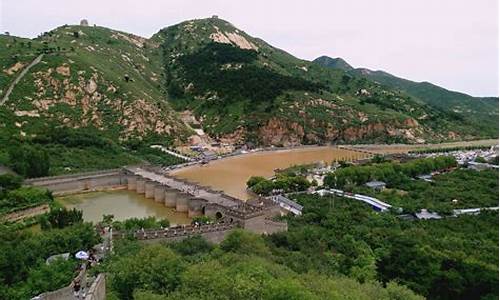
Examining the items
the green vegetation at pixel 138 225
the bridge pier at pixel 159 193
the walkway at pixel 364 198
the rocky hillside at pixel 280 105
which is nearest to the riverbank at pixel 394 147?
the rocky hillside at pixel 280 105

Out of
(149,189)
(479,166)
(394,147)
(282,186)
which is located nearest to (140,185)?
(149,189)

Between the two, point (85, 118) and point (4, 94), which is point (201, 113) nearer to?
point (85, 118)

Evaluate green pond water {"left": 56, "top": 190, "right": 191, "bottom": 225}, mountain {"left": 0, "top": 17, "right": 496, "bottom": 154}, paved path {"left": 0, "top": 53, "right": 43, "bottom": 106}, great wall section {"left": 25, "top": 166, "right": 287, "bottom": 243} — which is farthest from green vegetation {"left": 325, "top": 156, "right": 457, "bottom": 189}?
paved path {"left": 0, "top": 53, "right": 43, "bottom": 106}

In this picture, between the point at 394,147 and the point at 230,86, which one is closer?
the point at 394,147

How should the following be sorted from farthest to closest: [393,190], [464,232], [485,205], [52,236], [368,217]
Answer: [393,190] < [485,205] < [368,217] < [464,232] < [52,236]

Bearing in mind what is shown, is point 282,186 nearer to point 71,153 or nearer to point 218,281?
point 71,153

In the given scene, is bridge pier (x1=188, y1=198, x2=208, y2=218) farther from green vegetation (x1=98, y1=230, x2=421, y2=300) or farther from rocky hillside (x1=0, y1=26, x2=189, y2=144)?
rocky hillside (x1=0, y1=26, x2=189, y2=144)

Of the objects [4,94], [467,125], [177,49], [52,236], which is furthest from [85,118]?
[467,125]
